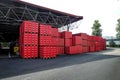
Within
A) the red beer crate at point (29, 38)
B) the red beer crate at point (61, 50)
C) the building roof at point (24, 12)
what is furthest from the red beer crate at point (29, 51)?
the red beer crate at point (61, 50)

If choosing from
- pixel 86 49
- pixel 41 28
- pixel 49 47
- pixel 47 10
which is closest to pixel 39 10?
pixel 47 10

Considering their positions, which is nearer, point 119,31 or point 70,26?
point 70,26

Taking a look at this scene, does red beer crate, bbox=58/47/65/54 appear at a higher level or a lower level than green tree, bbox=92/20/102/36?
lower

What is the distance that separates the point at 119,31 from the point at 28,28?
187ft

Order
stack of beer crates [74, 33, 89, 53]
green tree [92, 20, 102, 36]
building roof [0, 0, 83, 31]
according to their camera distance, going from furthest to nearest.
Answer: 1. green tree [92, 20, 102, 36]
2. stack of beer crates [74, 33, 89, 53]
3. building roof [0, 0, 83, 31]

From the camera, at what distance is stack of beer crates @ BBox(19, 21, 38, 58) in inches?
670

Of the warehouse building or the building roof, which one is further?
the warehouse building

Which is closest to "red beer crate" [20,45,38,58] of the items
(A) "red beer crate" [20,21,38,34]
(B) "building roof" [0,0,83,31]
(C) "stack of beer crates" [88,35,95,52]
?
(A) "red beer crate" [20,21,38,34]

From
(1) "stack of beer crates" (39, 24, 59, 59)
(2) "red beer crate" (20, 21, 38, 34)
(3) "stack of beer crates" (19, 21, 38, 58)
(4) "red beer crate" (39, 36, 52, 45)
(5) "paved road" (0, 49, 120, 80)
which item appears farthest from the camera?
(4) "red beer crate" (39, 36, 52, 45)

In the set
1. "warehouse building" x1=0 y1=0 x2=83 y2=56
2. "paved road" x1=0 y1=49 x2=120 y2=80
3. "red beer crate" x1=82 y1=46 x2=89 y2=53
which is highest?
"warehouse building" x1=0 y1=0 x2=83 y2=56

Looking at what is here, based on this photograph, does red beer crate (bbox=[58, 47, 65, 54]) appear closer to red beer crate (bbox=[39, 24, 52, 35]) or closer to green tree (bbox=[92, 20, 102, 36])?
red beer crate (bbox=[39, 24, 52, 35])

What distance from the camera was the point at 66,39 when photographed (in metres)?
26.6

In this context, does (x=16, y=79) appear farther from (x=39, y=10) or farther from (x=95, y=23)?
(x=95, y=23)

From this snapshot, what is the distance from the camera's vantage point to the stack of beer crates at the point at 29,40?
17016 mm
